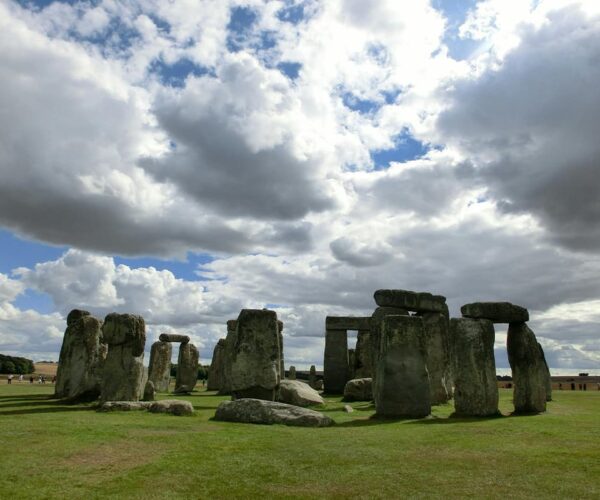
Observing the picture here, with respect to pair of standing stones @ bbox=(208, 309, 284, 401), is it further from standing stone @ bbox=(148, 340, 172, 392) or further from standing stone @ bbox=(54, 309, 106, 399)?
standing stone @ bbox=(148, 340, 172, 392)

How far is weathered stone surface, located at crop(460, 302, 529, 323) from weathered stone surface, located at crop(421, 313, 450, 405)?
15.9 feet

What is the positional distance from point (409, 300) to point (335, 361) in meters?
8.78

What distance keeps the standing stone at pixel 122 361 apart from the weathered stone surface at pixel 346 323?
14.8 metres

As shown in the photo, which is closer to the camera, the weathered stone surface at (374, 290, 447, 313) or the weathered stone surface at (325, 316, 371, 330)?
the weathered stone surface at (374, 290, 447, 313)

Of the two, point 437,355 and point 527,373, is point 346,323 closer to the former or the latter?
point 437,355

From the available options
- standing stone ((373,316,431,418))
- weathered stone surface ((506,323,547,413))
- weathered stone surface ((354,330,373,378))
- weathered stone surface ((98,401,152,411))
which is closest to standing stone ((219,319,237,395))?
weathered stone surface ((354,330,373,378))

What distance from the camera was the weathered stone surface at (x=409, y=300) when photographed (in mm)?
21016

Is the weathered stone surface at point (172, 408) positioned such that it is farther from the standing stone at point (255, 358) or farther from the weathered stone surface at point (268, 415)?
the standing stone at point (255, 358)

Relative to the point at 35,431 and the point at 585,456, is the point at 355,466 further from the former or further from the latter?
the point at 35,431

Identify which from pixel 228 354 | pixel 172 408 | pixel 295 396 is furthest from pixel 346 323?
pixel 172 408

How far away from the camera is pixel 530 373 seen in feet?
49.6

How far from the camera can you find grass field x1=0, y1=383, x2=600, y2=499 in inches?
268

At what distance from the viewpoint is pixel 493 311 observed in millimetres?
15109

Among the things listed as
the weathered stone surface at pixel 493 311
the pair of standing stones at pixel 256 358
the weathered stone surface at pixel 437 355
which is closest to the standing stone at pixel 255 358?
the pair of standing stones at pixel 256 358
